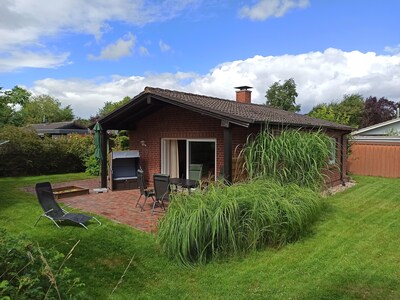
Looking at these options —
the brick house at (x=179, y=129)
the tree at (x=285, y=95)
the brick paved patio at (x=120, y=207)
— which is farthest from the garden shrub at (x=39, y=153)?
the tree at (x=285, y=95)

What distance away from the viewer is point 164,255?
586cm

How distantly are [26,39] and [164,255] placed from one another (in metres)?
11.5

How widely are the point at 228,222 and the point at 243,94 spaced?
1360cm

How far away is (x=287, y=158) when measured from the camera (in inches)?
349

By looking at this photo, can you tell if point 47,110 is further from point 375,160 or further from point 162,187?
point 162,187

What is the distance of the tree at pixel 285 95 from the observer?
142 ft

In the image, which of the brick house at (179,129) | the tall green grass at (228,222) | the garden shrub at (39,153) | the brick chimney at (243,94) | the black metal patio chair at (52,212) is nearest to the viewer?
the tall green grass at (228,222)

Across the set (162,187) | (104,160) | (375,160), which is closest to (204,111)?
(162,187)

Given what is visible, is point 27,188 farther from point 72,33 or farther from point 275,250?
point 275,250

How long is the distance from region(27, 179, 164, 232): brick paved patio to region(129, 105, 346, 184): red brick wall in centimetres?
182

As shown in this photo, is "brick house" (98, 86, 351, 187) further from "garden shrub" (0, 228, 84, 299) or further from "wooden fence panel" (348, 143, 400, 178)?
"garden shrub" (0, 228, 84, 299)

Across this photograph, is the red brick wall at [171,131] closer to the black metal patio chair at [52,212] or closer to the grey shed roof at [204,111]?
the grey shed roof at [204,111]

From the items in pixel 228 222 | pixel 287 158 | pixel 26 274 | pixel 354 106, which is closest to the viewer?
pixel 26 274

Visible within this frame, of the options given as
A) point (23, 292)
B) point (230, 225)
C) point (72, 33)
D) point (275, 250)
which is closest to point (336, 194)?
point (275, 250)
